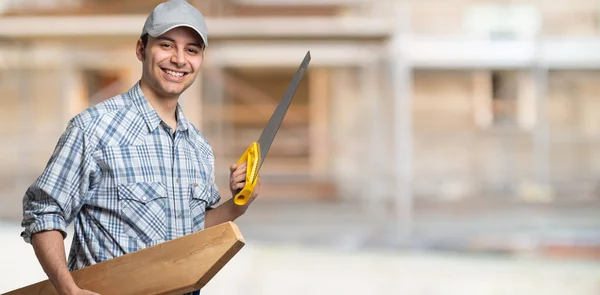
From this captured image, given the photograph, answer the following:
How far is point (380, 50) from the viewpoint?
12.8 metres

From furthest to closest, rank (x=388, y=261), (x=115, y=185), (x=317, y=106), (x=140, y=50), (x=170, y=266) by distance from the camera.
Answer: (x=317, y=106) → (x=388, y=261) → (x=140, y=50) → (x=115, y=185) → (x=170, y=266)

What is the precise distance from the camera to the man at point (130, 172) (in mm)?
1724

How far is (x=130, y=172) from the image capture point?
69.9 inches

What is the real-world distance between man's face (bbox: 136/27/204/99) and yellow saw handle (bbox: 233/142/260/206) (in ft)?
0.65

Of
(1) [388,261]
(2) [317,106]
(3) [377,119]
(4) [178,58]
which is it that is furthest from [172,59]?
(2) [317,106]

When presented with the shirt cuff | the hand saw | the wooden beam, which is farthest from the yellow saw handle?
the wooden beam

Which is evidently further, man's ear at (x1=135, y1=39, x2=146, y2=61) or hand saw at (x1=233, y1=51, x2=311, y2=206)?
man's ear at (x1=135, y1=39, x2=146, y2=61)

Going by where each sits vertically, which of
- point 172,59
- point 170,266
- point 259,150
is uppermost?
point 172,59

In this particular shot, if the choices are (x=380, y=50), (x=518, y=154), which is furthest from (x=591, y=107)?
(x=380, y=50)

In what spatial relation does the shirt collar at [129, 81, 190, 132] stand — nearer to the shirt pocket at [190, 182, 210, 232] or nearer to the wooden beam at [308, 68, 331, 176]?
the shirt pocket at [190, 182, 210, 232]

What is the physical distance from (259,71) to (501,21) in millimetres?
4241

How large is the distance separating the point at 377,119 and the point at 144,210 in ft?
40.8

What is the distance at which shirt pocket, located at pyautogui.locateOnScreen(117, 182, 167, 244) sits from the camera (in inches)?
69.7

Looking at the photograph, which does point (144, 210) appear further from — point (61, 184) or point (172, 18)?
point (172, 18)
